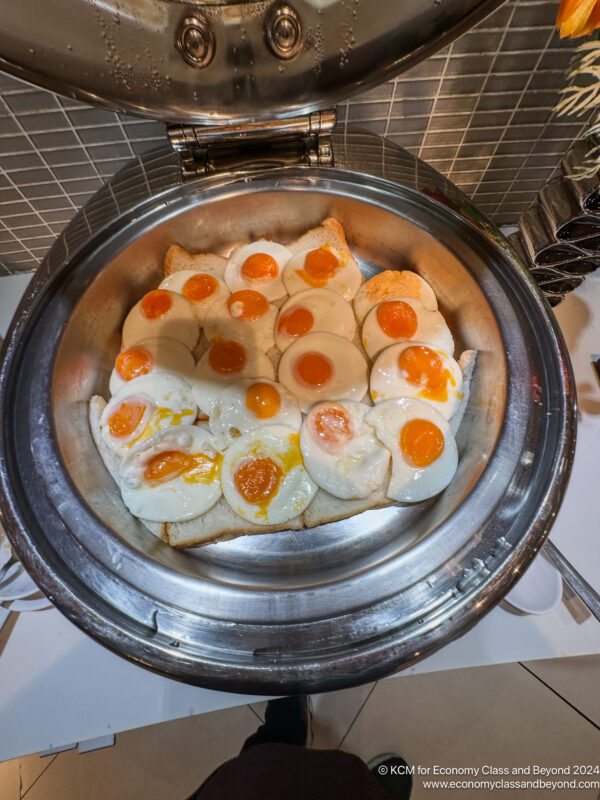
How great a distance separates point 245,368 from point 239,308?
186mm

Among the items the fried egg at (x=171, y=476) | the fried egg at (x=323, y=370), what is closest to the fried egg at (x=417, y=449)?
the fried egg at (x=323, y=370)

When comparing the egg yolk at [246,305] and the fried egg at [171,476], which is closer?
the fried egg at [171,476]

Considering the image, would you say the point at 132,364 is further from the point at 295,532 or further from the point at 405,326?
the point at 405,326

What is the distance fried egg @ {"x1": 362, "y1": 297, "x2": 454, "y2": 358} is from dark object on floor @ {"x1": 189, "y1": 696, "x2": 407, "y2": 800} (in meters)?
1.36

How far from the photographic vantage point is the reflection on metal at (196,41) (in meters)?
0.81

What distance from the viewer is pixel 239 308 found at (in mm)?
1259

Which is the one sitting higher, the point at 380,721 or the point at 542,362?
the point at 542,362

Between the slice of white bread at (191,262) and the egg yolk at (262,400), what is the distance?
0.40m

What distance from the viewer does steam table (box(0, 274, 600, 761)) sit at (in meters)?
1.01

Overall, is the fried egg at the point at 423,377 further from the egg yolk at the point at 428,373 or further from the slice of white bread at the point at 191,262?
the slice of white bread at the point at 191,262

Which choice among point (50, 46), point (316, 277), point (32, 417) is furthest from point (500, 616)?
point (50, 46)

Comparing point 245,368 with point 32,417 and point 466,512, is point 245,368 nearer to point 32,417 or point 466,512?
point 32,417

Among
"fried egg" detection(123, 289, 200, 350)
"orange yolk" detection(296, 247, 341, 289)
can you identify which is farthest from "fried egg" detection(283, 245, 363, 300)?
"fried egg" detection(123, 289, 200, 350)

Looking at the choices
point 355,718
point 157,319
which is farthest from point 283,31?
point 355,718
